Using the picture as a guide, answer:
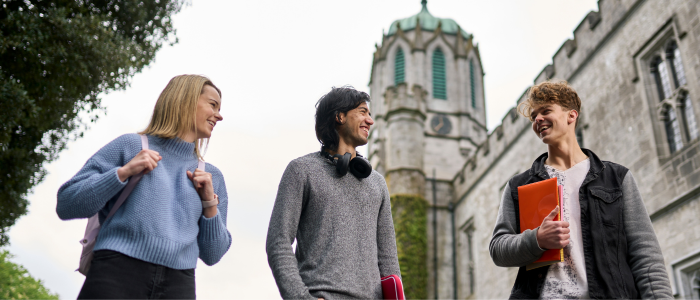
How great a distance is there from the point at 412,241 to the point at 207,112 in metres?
22.0

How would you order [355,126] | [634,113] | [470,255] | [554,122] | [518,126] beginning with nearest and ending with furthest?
1. [554,122]
2. [355,126]
3. [634,113]
4. [518,126]
5. [470,255]

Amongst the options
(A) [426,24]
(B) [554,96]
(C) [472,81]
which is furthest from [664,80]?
(A) [426,24]

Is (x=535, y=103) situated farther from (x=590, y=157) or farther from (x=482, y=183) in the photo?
(x=482, y=183)

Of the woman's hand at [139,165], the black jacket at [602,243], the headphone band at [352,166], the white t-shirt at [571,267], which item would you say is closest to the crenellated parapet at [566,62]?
the black jacket at [602,243]

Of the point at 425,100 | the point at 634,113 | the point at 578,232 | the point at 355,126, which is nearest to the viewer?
the point at 578,232

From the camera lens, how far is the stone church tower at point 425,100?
27312 mm

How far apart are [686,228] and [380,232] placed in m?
9.31

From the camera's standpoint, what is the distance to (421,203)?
82.8 ft

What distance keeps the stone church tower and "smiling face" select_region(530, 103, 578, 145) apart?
22939 millimetres

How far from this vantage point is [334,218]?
2.91 m

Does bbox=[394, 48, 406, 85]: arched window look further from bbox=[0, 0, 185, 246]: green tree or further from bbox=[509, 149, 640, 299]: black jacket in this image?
bbox=[509, 149, 640, 299]: black jacket

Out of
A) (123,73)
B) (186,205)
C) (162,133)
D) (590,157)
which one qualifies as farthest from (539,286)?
(123,73)

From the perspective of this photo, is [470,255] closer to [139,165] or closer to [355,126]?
[355,126]

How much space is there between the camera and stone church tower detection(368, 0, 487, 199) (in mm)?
27312
